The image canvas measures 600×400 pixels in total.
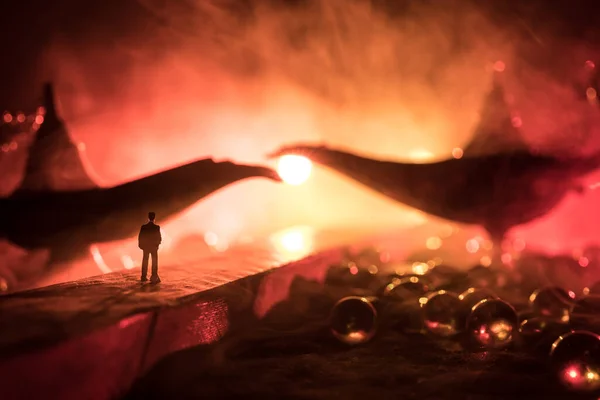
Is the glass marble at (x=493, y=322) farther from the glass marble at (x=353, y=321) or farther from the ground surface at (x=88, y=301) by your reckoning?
the ground surface at (x=88, y=301)

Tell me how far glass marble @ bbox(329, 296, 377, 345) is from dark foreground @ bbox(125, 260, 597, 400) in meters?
0.18

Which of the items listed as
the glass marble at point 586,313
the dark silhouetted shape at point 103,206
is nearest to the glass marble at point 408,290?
the glass marble at point 586,313

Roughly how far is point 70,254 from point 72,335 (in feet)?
8.60

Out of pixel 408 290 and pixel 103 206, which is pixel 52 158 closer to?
pixel 103 206

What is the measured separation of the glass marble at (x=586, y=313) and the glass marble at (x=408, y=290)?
1275mm

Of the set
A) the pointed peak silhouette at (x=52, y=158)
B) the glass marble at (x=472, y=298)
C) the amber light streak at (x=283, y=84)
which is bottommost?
the glass marble at (x=472, y=298)

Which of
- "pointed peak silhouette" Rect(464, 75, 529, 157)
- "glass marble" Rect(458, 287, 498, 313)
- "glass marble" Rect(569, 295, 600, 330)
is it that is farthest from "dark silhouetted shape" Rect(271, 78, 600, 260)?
"glass marble" Rect(458, 287, 498, 313)

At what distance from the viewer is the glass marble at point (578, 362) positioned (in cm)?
267

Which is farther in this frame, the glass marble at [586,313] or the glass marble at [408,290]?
the glass marble at [408,290]

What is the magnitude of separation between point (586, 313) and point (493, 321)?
179cm

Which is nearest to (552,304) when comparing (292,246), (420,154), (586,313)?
(586,313)

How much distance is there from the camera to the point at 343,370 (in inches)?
131

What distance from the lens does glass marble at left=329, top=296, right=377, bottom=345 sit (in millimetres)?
3498

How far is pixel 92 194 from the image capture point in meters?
4.39
